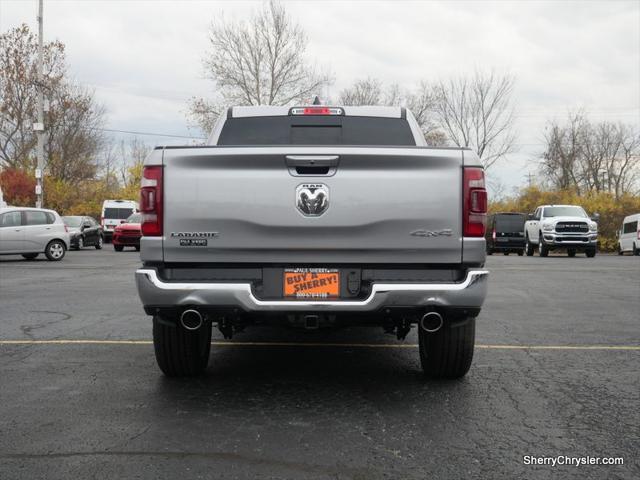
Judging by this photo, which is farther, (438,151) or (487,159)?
(487,159)

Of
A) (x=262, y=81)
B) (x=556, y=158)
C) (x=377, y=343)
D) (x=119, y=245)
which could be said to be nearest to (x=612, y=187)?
(x=556, y=158)

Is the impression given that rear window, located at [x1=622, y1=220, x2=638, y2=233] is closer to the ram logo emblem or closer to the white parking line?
the white parking line

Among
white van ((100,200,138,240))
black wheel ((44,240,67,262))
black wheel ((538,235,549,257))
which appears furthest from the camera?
white van ((100,200,138,240))

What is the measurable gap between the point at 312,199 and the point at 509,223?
95.0ft

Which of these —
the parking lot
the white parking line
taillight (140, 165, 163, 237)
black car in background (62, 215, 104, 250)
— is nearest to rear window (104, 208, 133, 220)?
black car in background (62, 215, 104, 250)

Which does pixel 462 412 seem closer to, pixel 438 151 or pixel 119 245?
pixel 438 151

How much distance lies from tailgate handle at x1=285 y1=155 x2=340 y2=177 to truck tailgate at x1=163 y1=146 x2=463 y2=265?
0.02 m

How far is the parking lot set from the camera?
3.50m

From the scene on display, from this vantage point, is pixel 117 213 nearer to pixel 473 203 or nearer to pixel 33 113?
pixel 33 113

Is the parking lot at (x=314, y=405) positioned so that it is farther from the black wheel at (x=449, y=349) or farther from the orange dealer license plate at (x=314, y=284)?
the orange dealer license plate at (x=314, y=284)

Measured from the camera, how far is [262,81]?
47750 millimetres

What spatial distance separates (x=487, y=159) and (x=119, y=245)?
106ft

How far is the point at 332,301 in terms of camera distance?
442 cm

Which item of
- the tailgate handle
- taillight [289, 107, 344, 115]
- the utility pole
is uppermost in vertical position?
the utility pole
